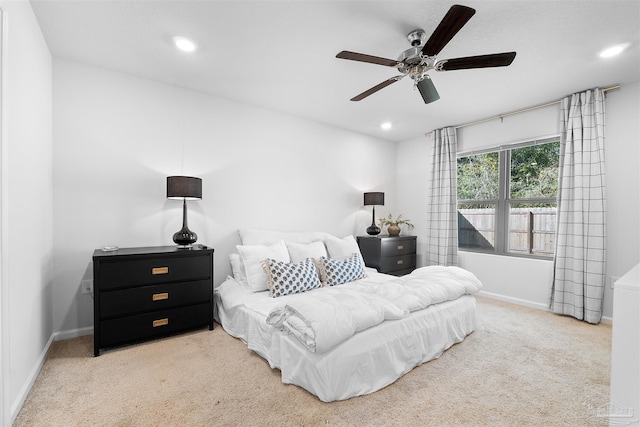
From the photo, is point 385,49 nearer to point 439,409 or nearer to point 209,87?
point 209,87

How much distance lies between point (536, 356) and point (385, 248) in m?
2.14

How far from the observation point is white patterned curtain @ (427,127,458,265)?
172 inches

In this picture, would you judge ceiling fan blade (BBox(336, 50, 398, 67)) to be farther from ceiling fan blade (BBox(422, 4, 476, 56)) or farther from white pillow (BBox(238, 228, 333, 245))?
white pillow (BBox(238, 228, 333, 245))

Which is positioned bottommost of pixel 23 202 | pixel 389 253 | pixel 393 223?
pixel 389 253

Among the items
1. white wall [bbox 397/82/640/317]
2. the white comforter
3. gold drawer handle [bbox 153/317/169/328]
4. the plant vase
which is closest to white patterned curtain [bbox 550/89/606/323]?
white wall [bbox 397/82/640/317]

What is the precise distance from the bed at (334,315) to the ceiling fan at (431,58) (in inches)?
63.5

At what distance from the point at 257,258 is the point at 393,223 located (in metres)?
2.57

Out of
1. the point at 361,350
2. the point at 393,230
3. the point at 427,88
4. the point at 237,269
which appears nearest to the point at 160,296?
the point at 237,269

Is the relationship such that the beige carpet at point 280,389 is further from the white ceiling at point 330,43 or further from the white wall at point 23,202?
the white ceiling at point 330,43

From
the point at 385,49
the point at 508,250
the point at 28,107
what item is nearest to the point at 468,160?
the point at 508,250

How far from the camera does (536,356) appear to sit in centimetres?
237

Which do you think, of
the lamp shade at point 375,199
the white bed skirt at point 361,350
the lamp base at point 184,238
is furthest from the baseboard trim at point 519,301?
the lamp base at point 184,238

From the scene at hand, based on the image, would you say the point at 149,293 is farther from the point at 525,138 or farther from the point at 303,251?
the point at 525,138

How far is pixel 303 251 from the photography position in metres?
3.34
